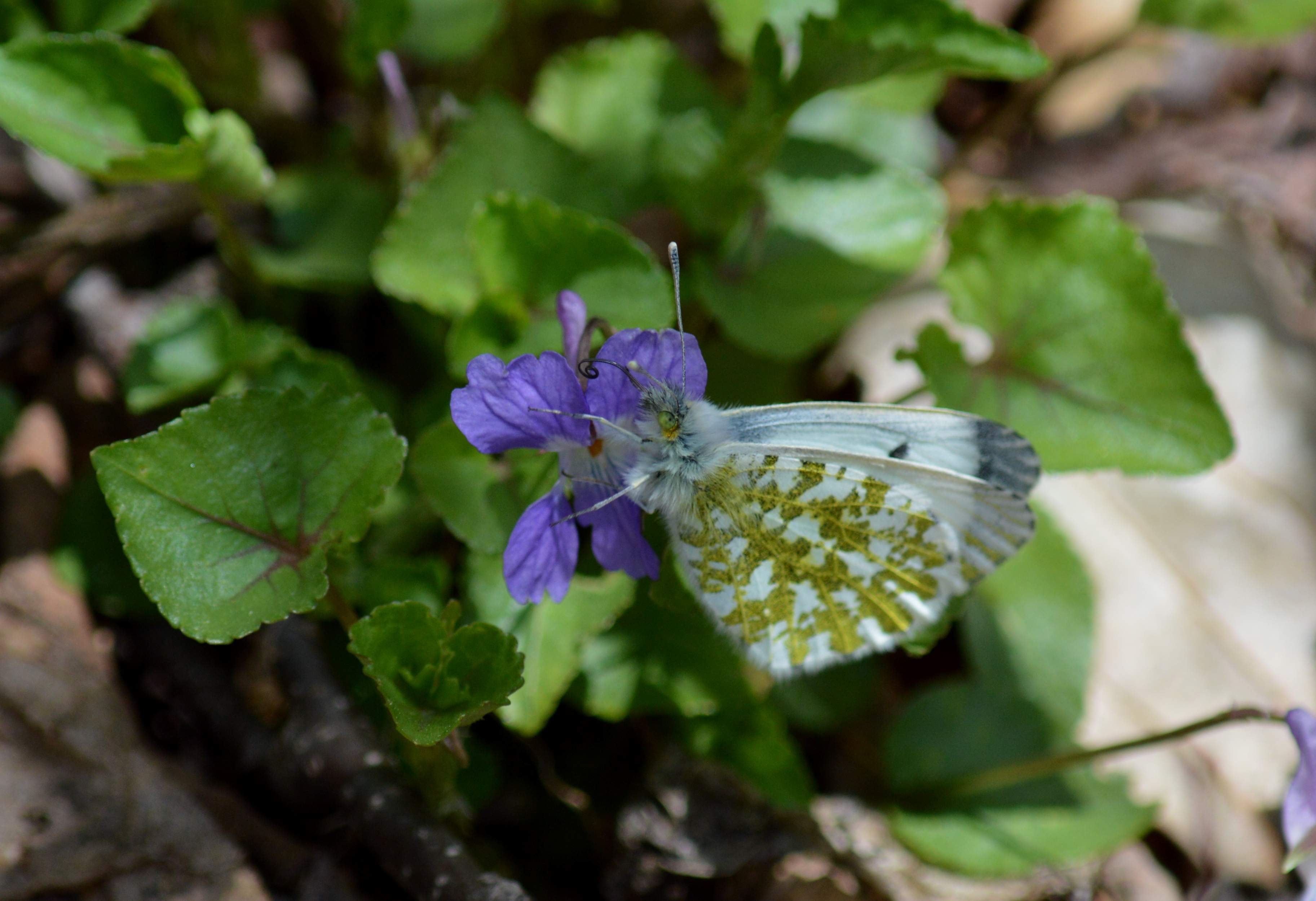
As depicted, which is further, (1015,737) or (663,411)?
(1015,737)

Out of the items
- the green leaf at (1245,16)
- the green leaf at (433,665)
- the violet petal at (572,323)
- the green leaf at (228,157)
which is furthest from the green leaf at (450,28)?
the green leaf at (1245,16)

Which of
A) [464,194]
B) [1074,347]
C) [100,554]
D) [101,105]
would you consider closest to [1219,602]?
[1074,347]

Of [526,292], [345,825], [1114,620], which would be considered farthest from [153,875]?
[1114,620]

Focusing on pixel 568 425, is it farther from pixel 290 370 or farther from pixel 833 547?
pixel 290 370

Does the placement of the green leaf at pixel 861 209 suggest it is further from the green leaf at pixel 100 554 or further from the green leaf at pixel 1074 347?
the green leaf at pixel 100 554

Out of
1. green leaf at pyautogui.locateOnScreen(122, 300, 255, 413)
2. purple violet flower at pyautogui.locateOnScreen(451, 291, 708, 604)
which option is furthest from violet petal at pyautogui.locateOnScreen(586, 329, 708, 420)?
green leaf at pyautogui.locateOnScreen(122, 300, 255, 413)

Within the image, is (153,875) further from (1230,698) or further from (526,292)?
(1230,698)

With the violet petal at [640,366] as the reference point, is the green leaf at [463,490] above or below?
below
